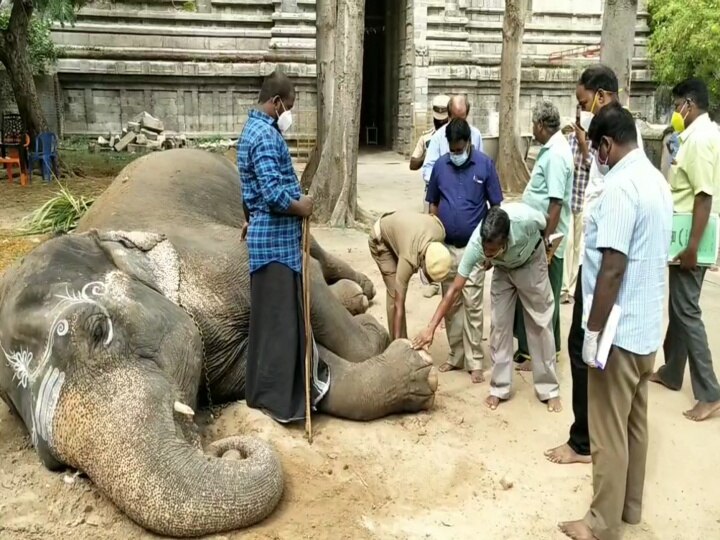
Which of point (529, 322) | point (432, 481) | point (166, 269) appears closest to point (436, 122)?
point (529, 322)

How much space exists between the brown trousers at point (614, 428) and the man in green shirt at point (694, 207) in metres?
1.44

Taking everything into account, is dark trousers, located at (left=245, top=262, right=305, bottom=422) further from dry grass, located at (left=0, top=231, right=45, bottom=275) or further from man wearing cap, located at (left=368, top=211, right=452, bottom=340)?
Result: dry grass, located at (left=0, top=231, right=45, bottom=275)

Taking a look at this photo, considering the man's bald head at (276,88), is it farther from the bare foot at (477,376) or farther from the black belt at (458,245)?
the bare foot at (477,376)

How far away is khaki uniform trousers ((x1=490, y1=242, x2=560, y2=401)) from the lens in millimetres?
4501

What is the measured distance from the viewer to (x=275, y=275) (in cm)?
401

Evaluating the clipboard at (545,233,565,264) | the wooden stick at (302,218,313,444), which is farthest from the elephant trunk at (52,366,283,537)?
the clipboard at (545,233,565,264)

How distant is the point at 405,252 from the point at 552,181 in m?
1.11

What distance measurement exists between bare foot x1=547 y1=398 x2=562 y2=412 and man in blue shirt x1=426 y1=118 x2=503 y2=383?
578mm

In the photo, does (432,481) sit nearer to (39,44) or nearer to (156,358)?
(156,358)

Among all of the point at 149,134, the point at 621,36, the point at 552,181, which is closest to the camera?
the point at 552,181

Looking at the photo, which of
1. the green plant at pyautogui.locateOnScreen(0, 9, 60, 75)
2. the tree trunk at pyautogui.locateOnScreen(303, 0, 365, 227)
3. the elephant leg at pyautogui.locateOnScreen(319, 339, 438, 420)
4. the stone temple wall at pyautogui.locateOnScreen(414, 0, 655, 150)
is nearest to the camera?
the elephant leg at pyautogui.locateOnScreen(319, 339, 438, 420)

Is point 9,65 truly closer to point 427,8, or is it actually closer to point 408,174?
point 408,174

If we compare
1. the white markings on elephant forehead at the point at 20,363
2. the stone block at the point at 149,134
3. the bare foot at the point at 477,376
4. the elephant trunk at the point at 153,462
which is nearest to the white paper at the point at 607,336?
the elephant trunk at the point at 153,462

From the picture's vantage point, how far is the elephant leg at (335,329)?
4.56 m
